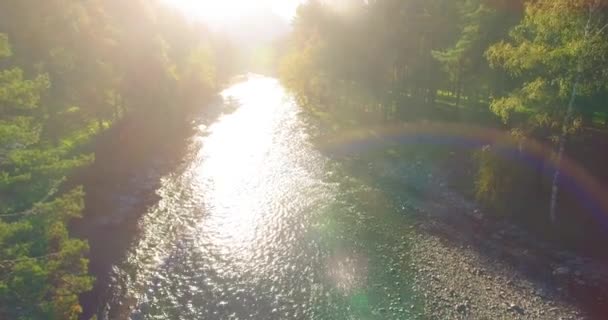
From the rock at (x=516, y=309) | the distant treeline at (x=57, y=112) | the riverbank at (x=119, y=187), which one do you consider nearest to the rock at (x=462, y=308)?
the rock at (x=516, y=309)

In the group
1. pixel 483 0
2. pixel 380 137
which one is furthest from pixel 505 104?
pixel 380 137

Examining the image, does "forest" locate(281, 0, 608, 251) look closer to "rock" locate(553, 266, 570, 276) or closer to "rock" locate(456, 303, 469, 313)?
"rock" locate(553, 266, 570, 276)

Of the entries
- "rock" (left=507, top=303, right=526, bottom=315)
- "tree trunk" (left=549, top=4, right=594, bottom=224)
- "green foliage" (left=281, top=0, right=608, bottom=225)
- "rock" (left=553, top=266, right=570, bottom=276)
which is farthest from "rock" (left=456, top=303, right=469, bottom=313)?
"green foliage" (left=281, top=0, right=608, bottom=225)

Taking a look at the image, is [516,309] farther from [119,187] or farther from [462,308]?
[119,187]

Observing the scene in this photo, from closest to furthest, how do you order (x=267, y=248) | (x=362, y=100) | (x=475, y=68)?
(x=267, y=248) → (x=475, y=68) → (x=362, y=100)

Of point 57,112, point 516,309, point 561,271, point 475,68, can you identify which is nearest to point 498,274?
point 516,309

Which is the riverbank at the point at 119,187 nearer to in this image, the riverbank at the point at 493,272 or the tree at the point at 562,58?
the riverbank at the point at 493,272
